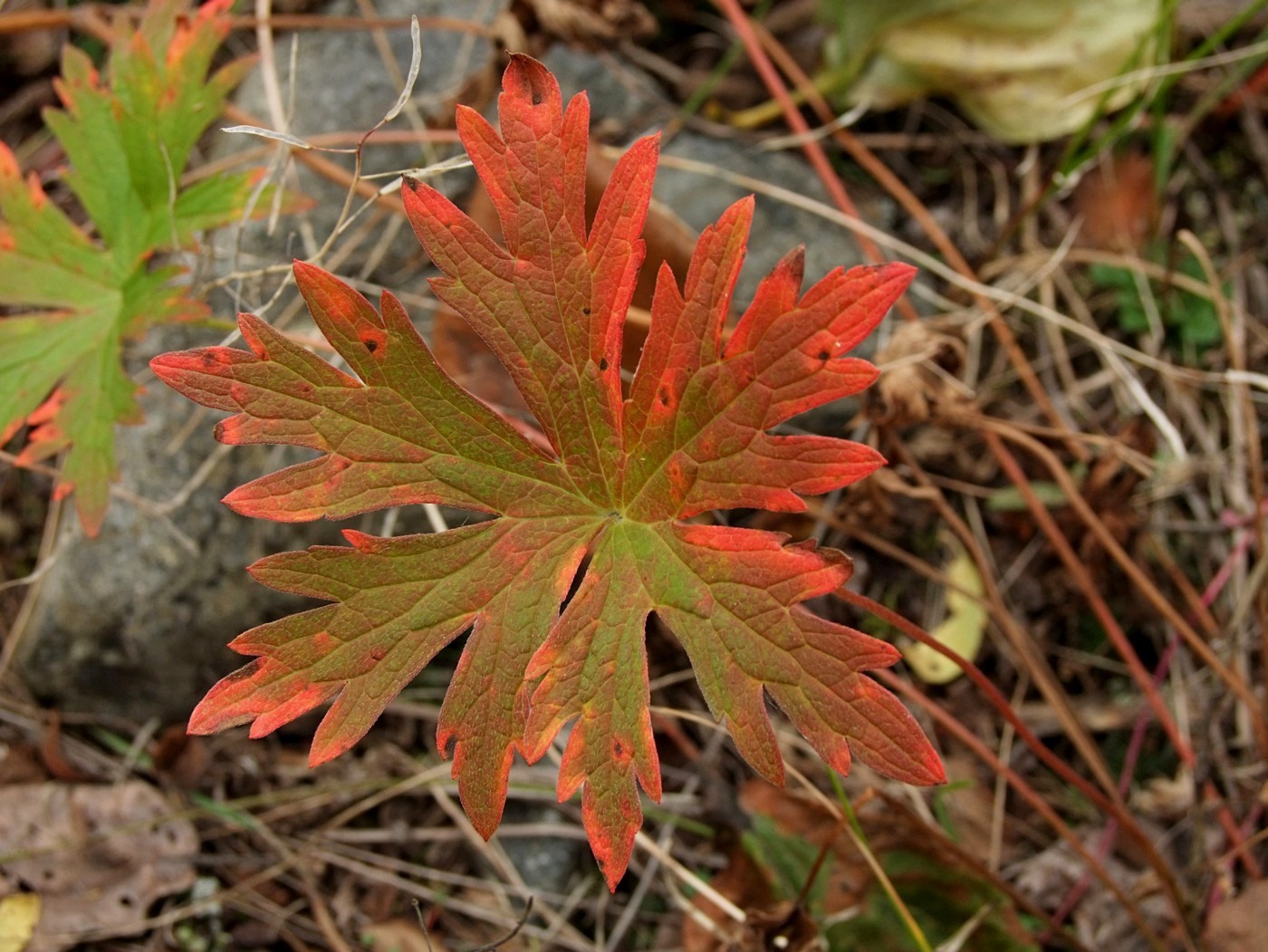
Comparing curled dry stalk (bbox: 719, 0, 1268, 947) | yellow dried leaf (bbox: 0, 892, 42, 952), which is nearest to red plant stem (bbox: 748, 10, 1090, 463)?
curled dry stalk (bbox: 719, 0, 1268, 947)

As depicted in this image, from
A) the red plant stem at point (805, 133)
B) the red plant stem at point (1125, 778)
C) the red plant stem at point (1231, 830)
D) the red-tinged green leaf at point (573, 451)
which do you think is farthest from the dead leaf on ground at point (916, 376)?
the red plant stem at point (1231, 830)

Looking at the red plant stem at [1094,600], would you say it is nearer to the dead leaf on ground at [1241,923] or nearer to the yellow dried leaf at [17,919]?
the dead leaf on ground at [1241,923]

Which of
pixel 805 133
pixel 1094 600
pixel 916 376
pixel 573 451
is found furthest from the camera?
pixel 805 133

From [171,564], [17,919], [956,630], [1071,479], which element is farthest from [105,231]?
[1071,479]

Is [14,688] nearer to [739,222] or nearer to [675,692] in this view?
[675,692]

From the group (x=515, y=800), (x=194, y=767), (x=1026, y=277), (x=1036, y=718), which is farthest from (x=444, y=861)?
(x=1026, y=277)

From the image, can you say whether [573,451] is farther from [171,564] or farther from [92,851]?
[92,851]
